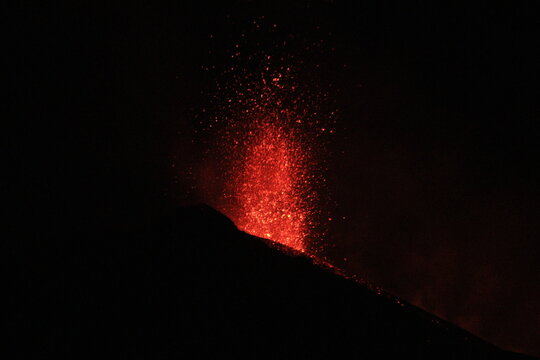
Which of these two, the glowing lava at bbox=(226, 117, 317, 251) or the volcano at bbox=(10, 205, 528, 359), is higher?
the glowing lava at bbox=(226, 117, 317, 251)

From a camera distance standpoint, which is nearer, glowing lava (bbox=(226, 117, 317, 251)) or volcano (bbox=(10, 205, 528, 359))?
volcano (bbox=(10, 205, 528, 359))

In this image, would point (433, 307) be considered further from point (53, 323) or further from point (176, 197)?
point (53, 323)

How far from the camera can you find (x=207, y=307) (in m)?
2.20

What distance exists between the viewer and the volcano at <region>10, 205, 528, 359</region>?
1994 millimetres

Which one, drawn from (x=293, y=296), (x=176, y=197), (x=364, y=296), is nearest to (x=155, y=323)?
(x=293, y=296)

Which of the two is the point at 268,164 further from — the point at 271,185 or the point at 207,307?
the point at 207,307

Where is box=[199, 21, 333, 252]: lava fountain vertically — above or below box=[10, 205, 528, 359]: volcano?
above

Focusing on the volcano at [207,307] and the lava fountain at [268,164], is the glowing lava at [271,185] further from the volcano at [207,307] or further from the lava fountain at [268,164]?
the volcano at [207,307]

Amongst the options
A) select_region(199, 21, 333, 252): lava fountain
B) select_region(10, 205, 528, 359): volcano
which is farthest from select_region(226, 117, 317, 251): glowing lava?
select_region(10, 205, 528, 359): volcano

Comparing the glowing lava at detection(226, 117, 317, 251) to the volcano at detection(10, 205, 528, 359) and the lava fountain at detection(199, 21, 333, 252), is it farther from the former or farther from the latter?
the volcano at detection(10, 205, 528, 359)

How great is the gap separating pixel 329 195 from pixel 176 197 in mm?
6327

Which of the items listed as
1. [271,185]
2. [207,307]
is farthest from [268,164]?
[207,307]

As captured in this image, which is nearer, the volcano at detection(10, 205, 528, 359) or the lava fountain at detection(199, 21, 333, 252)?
the volcano at detection(10, 205, 528, 359)

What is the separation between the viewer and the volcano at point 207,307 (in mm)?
1994
